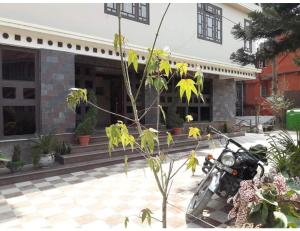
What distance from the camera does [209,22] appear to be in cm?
1311

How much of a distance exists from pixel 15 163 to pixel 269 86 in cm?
2174

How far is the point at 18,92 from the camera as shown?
23.1ft

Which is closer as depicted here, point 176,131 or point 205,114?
point 176,131

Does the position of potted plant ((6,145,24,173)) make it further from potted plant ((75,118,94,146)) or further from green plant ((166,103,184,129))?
green plant ((166,103,184,129))

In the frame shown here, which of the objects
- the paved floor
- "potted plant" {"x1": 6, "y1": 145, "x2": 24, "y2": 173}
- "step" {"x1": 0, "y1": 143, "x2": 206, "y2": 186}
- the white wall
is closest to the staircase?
"step" {"x1": 0, "y1": 143, "x2": 206, "y2": 186}

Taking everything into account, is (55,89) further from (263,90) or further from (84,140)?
(263,90)

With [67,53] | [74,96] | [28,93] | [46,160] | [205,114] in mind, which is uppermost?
[67,53]

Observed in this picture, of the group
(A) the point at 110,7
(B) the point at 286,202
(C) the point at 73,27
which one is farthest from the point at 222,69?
(B) the point at 286,202

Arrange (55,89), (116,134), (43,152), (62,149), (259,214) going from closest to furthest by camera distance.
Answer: (116,134) → (259,214) → (43,152) → (62,149) → (55,89)

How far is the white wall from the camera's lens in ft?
24.0

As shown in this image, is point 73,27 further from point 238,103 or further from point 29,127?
point 238,103

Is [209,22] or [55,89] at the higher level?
[209,22]

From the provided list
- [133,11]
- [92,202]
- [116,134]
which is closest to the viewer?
[116,134]

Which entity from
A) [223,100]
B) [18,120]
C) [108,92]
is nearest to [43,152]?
[18,120]
